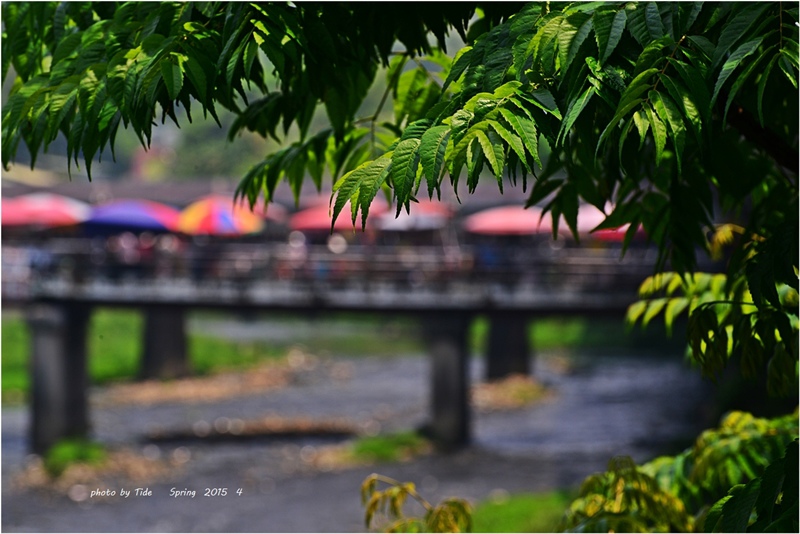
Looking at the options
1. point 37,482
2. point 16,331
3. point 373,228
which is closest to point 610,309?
point 373,228

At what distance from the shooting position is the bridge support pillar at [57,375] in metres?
26.6

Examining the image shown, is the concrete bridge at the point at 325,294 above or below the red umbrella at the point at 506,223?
below

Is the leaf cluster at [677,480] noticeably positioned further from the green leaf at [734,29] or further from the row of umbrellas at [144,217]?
the row of umbrellas at [144,217]

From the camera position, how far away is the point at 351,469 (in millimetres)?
23828

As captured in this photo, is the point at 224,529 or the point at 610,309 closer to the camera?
the point at 224,529

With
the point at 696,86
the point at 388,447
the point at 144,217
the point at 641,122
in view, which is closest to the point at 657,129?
the point at 641,122

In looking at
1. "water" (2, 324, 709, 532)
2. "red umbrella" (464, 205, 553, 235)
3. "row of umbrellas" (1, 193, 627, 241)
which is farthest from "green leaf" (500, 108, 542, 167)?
"red umbrella" (464, 205, 553, 235)

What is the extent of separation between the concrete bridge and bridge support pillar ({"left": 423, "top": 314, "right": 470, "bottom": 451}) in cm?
3

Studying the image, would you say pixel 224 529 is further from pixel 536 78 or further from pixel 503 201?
pixel 503 201

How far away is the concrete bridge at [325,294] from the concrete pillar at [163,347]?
8.21 m

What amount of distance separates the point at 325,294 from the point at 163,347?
12.7 meters

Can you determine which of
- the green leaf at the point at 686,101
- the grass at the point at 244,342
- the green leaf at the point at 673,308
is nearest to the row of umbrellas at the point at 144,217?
the grass at the point at 244,342

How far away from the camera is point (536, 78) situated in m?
2.44

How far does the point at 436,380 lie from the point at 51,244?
1698 cm
